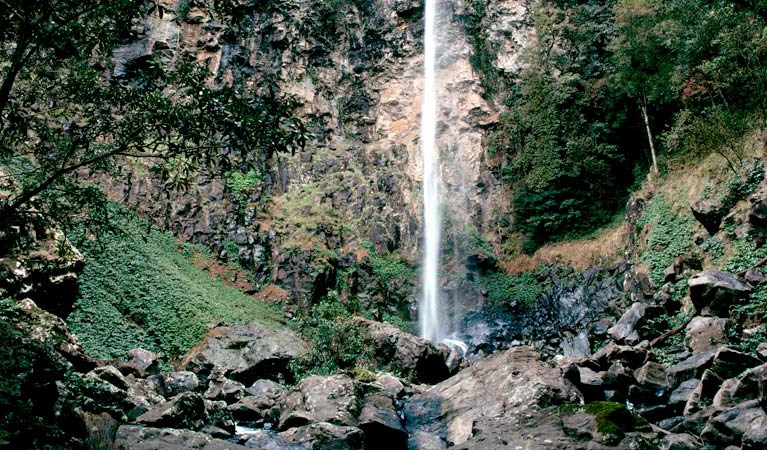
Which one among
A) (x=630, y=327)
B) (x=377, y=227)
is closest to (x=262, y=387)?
(x=630, y=327)

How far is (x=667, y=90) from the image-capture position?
1978 centimetres

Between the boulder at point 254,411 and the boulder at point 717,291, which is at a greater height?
the boulder at point 717,291

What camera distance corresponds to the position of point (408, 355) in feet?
50.0

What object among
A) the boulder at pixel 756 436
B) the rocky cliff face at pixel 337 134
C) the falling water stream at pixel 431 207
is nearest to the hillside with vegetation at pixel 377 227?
the boulder at pixel 756 436

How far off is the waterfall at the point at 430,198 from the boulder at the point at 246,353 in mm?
7318

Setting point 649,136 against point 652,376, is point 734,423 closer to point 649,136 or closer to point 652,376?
point 652,376

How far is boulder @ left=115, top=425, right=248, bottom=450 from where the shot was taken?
263 inches

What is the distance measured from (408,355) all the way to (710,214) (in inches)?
363

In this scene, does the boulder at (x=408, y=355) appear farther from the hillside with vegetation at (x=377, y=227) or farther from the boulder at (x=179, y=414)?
the boulder at (x=179, y=414)

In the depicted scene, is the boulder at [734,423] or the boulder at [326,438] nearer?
the boulder at [734,423]

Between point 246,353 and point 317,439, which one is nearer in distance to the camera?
point 317,439

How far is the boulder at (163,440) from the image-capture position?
6684 mm

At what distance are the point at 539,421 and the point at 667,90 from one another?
675 inches

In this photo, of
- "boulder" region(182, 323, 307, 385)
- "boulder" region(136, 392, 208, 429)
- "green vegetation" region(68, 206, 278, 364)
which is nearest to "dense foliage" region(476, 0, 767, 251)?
"boulder" region(182, 323, 307, 385)
